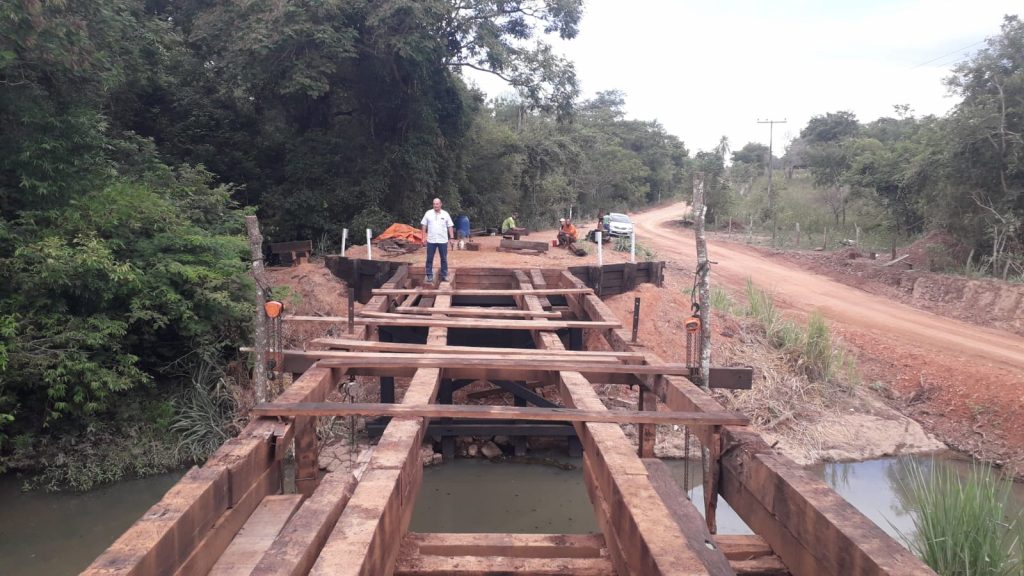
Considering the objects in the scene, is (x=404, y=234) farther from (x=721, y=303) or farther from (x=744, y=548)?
(x=744, y=548)

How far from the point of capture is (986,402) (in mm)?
10031

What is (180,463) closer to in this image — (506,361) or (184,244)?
(184,244)

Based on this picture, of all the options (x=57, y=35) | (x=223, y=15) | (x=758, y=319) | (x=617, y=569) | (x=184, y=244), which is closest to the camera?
(x=617, y=569)

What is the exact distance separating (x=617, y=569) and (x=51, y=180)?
9137mm

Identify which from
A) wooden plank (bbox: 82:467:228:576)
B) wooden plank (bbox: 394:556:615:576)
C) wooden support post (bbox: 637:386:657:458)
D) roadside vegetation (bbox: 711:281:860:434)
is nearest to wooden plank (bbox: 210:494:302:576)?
wooden plank (bbox: 82:467:228:576)

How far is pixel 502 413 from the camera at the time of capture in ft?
10.8

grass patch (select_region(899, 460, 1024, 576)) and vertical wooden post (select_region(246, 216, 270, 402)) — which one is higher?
vertical wooden post (select_region(246, 216, 270, 402))

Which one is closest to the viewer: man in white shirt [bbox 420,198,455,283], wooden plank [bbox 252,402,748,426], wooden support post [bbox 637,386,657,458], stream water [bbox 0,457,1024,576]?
wooden plank [bbox 252,402,748,426]

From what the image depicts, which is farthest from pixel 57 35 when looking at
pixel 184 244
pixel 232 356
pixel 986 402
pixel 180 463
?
pixel 986 402

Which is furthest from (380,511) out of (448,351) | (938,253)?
(938,253)

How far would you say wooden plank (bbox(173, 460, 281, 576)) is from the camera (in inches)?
92.4

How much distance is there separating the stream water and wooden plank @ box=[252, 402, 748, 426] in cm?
364

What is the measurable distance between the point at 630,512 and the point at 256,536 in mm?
1587

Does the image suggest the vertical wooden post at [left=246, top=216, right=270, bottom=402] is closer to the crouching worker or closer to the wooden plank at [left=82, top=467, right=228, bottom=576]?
Answer: the wooden plank at [left=82, top=467, right=228, bottom=576]
